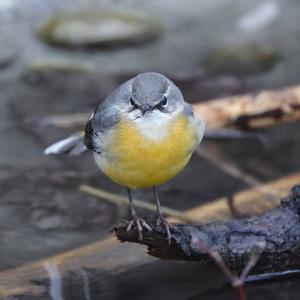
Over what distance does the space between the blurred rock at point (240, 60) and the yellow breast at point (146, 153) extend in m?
3.87

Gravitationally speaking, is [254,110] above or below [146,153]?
above

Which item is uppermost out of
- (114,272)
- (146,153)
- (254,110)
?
(254,110)

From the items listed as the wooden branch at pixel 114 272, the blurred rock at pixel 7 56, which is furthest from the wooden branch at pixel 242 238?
the blurred rock at pixel 7 56

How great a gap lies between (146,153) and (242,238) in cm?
76

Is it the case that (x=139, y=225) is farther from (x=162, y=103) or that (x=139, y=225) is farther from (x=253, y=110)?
(x=253, y=110)

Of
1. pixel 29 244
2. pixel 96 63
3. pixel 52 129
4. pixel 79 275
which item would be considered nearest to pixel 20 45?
pixel 96 63

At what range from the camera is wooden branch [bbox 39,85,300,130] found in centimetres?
673

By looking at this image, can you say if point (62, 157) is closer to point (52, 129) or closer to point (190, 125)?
point (52, 129)

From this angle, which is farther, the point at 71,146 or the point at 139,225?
the point at 71,146

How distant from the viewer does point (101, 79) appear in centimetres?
834

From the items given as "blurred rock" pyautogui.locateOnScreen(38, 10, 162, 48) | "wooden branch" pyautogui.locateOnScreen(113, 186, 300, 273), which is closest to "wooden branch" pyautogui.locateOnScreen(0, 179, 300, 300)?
"wooden branch" pyautogui.locateOnScreen(113, 186, 300, 273)

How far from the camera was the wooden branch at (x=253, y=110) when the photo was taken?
22.1 ft

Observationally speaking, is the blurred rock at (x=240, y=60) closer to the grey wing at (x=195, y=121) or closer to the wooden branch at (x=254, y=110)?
the wooden branch at (x=254, y=110)

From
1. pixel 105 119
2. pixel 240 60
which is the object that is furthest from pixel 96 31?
pixel 105 119
